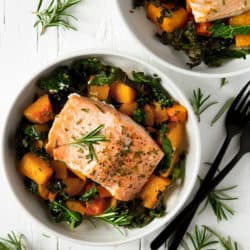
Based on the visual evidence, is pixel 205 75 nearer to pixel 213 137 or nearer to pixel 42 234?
pixel 213 137

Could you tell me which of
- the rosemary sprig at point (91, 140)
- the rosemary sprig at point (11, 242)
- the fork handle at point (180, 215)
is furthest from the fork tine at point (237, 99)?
the rosemary sprig at point (11, 242)

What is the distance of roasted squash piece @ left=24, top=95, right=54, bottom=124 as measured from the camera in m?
2.04

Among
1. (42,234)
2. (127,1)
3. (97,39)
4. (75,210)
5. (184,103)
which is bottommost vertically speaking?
(42,234)

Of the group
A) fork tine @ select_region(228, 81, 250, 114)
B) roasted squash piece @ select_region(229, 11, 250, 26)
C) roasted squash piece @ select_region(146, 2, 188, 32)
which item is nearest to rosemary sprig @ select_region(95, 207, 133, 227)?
fork tine @ select_region(228, 81, 250, 114)

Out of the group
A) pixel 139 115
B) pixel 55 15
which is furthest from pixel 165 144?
pixel 55 15

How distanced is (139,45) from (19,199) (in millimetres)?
721

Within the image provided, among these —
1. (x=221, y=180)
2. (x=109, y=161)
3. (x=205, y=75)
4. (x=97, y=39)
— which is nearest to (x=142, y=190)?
(x=109, y=161)

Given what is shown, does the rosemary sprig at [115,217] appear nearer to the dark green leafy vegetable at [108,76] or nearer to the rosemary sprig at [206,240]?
the rosemary sprig at [206,240]

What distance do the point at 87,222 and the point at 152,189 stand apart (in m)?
0.29

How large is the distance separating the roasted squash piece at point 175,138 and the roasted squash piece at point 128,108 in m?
0.15

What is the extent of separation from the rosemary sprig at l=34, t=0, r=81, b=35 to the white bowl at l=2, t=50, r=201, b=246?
247mm

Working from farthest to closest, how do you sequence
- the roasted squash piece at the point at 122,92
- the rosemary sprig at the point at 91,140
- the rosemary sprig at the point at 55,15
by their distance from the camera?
the rosemary sprig at the point at 55,15
the roasted squash piece at the point at 122,92
the rosemary sprig at the point at 91,140

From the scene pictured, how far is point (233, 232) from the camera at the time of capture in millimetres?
2305

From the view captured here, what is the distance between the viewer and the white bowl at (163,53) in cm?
203
